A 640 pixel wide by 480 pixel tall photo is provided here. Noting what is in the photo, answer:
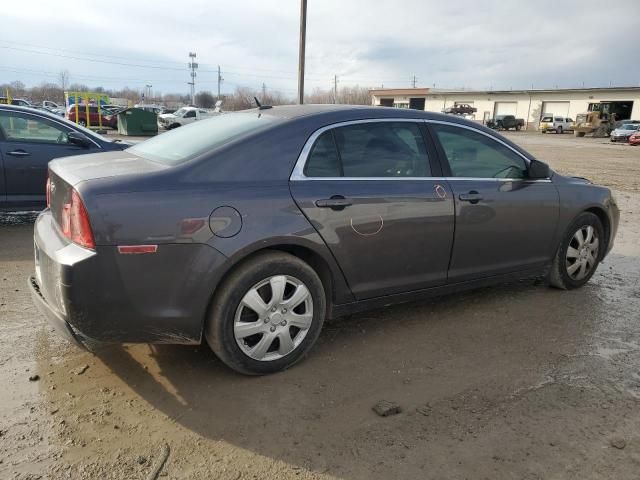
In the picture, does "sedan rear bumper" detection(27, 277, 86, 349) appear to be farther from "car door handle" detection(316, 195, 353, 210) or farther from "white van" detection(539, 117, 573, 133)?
"white van" detection(539, 117, 573, 133)

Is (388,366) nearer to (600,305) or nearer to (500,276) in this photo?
(500,276)

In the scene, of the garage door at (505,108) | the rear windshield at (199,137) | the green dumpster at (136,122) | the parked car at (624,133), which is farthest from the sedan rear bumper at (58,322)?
the garage door at (505,108)

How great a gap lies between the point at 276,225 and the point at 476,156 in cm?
191

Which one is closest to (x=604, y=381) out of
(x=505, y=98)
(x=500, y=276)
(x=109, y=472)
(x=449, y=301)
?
(x=500, y=276)

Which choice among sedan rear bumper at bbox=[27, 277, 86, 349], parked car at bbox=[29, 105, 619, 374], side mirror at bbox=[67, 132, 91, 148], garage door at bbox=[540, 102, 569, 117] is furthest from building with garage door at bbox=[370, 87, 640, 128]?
sedan rear bumper at bbox=[27, 277, 86, 349]

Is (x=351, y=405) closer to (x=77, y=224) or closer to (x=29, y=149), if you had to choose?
(x=77, y=224)

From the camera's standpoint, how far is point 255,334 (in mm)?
3053

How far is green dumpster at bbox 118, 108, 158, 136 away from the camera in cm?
2512

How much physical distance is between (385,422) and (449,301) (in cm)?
199

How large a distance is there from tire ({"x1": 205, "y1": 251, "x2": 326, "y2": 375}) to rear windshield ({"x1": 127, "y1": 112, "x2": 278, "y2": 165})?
0.79m

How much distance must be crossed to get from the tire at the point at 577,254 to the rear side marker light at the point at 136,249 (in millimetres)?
3594

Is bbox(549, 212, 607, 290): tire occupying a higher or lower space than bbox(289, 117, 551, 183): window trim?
lower

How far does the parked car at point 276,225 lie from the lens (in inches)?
105

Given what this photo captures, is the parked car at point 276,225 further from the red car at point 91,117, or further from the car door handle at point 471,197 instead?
the red car at point 91,117
